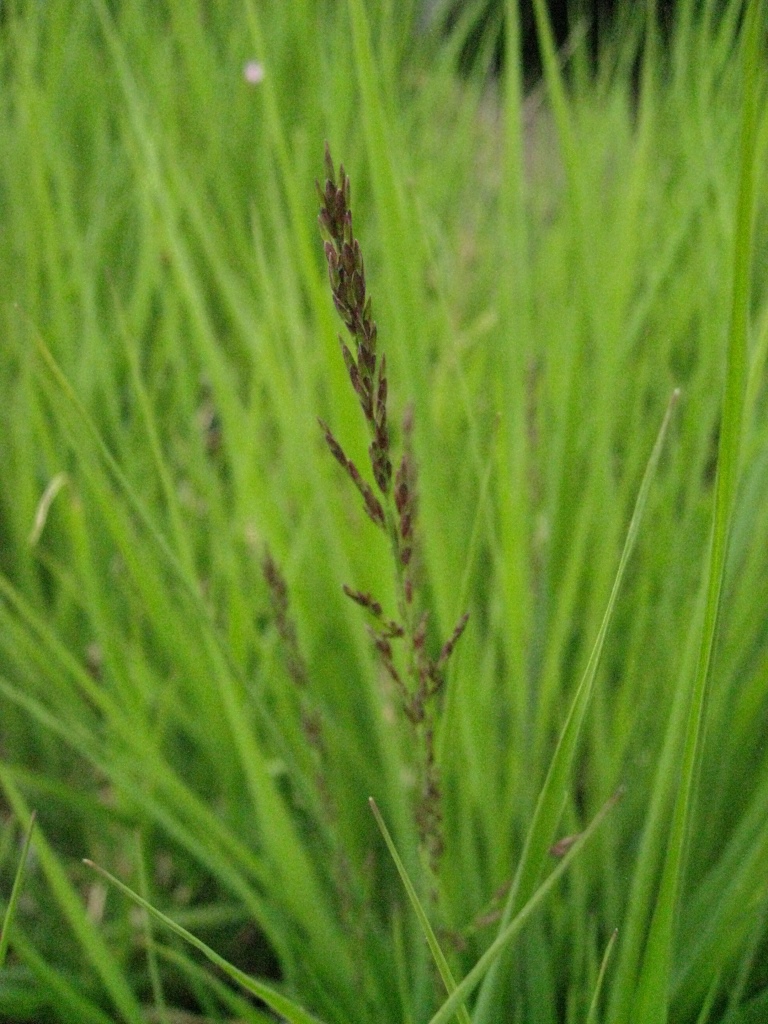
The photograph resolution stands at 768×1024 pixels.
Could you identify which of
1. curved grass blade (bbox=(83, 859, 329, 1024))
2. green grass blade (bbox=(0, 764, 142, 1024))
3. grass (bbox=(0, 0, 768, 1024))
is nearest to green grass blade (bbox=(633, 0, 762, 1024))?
grass (bbox=(0, 0, 768, 1024))

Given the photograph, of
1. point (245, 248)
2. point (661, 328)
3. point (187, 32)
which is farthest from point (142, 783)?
point (187, 32)

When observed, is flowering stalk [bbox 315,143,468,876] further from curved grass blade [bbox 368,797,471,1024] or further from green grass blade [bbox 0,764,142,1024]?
green grass blade [bbox 0,764,142,1024]

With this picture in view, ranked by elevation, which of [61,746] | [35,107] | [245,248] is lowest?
[61,746]

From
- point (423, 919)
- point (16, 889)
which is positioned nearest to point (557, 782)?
point (423, 919)

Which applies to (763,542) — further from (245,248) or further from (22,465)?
(22,465)

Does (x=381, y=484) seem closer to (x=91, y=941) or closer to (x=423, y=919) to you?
(x=423, y=919)

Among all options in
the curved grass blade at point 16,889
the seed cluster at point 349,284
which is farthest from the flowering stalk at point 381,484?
the curved grass blade at point 16,889

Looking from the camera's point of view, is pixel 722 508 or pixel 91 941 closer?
pixel 722 508

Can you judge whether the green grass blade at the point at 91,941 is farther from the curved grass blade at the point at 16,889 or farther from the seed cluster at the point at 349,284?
the seed cluster at the point at 349,284
